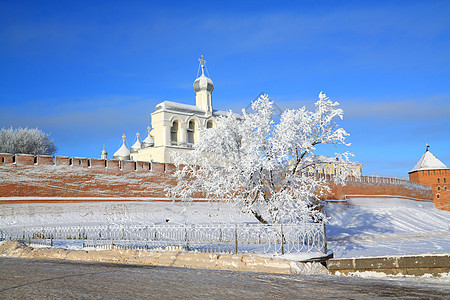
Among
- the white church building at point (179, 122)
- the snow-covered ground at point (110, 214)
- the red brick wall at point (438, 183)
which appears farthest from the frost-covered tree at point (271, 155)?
the red brick wall at point (438, 183)

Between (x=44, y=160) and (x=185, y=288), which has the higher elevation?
(x=44, y=160)

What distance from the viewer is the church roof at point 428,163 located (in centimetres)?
4612

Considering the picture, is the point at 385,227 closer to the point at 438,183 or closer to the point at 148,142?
the point at 148,142

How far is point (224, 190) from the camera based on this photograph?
579 inches

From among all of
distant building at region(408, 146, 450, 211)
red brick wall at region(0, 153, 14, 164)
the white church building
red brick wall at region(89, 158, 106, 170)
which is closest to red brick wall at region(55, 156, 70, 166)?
red brick wall at region(89, 158, 106, 170)

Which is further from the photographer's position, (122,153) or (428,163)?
(428,163)

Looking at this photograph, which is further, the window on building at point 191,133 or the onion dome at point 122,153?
the onion dome at point 122,153

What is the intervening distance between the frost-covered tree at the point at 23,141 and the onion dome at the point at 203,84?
482 inches

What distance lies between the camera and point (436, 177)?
150 feet

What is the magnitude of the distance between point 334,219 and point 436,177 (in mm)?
24226

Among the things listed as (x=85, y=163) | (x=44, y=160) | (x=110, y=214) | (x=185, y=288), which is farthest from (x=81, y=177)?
(x=185, y=288)

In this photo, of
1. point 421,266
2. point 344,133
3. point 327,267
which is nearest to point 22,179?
point 344,133

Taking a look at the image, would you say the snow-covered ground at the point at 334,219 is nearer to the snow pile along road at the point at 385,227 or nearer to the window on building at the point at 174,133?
the snow pile along road at the point at 385,227

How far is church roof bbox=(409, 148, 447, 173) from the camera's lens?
4612cm
